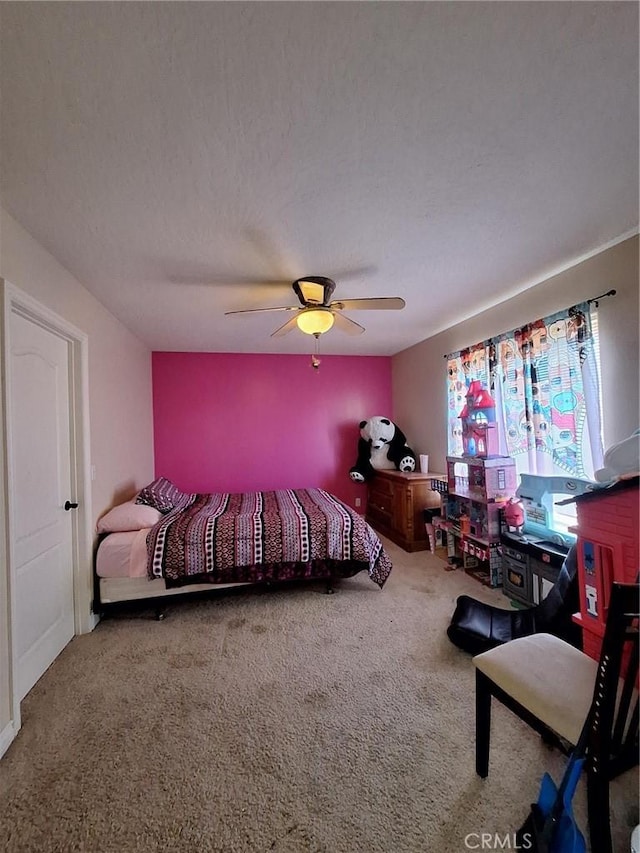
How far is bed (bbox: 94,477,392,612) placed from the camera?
8.13ft

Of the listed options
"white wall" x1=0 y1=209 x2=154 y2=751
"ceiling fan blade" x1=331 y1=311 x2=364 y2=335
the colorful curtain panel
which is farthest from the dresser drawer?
"white wall" x1=0 y1=209 x2=154 y2=751

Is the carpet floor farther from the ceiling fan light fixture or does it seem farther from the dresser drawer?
the ceiling fan light fixture

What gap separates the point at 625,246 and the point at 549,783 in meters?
2.66

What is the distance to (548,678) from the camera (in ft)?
3.88

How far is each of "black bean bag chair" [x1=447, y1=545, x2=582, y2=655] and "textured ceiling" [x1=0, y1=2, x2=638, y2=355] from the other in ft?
6.70

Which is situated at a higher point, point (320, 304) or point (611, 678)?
point (320, 304)

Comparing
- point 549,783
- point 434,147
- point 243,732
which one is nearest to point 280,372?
point 434,147

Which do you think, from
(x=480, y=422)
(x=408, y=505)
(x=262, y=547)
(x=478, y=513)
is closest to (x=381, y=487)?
(x=408, y=505)

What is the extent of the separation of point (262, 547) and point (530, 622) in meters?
1.89

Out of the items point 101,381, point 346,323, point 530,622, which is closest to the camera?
point 530,622

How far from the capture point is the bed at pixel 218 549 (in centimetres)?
248

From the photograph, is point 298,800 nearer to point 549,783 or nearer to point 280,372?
point 549,783

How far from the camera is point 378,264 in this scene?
2273 mm

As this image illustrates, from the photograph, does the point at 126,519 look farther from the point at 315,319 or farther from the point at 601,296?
the point at 601,296
